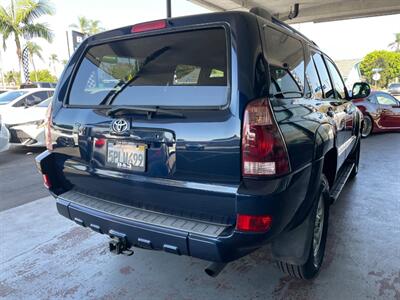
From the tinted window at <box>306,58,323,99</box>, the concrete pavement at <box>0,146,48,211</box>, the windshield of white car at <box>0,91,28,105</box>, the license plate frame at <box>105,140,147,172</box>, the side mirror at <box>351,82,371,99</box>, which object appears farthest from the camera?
the windshield of white car at <box>0,91,28,105</box>

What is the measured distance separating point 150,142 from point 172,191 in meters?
0.33

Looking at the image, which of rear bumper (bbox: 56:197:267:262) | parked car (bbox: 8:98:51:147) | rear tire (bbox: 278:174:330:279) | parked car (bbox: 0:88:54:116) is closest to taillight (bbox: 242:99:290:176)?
rear bumper (bbox: 56:197:267:262)

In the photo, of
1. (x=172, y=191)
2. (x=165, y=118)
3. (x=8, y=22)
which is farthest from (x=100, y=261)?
(x=8, y=22)

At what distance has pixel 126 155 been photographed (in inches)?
88.6

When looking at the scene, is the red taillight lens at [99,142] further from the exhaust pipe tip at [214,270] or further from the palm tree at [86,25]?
the palm tree at [86,25]

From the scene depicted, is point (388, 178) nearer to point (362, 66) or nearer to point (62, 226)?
point (62, 226)

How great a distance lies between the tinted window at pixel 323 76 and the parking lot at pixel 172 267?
55.5 inches

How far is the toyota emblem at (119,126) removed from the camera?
2.20 meters

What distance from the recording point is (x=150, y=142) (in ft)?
6.95

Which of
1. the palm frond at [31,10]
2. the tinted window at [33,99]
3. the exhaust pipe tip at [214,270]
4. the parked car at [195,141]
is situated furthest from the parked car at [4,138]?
the palm frond at [31,10]

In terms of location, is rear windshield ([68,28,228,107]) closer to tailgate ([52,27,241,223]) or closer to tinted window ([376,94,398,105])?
tailgate ([52,27,241,223])

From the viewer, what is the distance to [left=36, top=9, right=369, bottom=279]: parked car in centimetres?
190

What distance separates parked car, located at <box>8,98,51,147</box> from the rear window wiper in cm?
588

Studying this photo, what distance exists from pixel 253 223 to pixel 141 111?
3.18 ft
